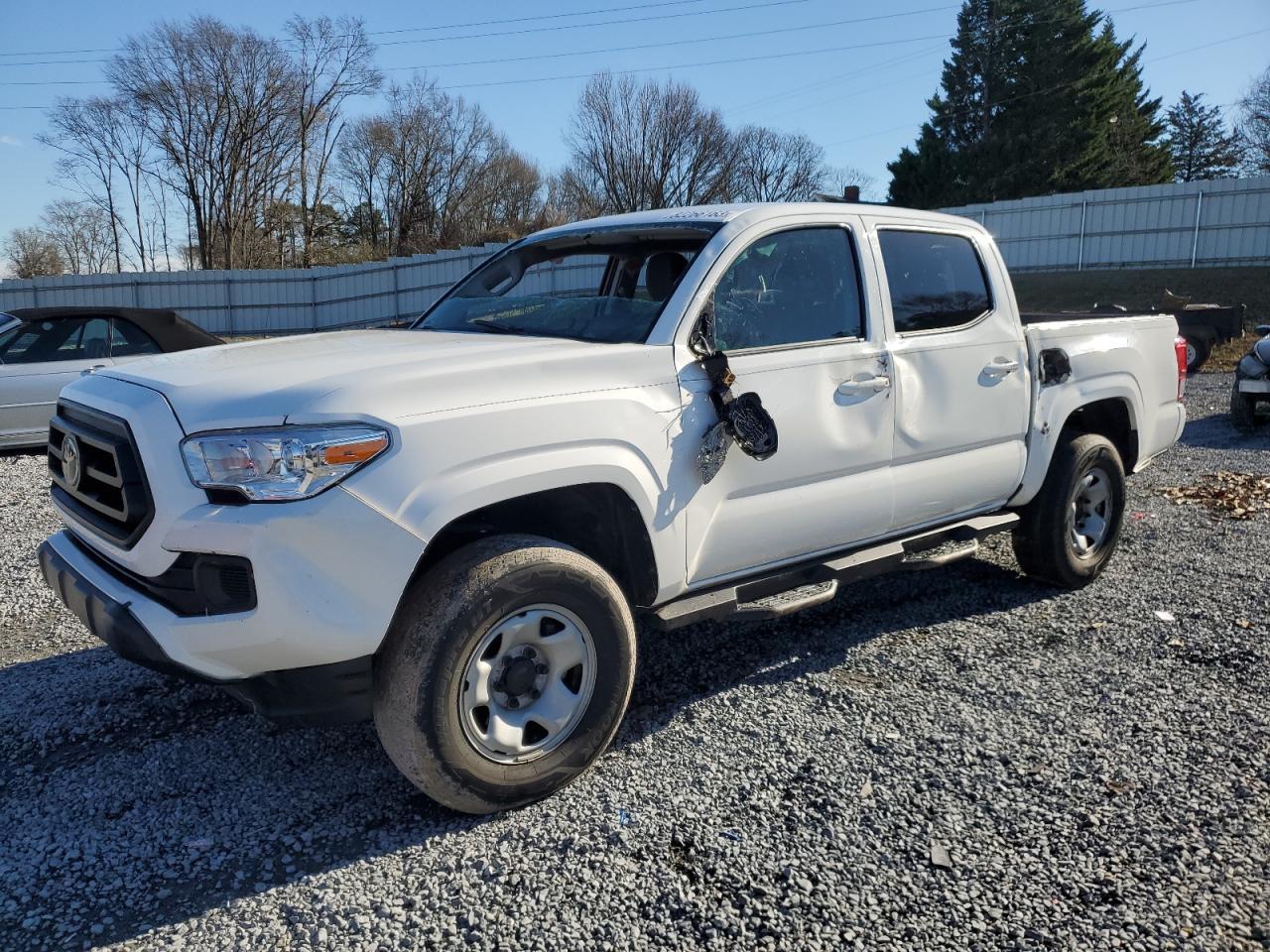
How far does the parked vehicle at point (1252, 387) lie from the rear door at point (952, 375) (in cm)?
751

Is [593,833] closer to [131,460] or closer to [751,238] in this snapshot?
[131,460]

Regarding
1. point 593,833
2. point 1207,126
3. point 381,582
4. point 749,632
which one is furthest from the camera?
point 1207,126

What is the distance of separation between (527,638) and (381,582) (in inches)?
22.3

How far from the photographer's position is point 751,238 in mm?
3834

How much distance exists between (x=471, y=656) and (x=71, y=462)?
1.64 meters

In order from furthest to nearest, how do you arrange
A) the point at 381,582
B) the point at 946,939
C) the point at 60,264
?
the point at 60,264, the point at 381,582, the point at 946,939

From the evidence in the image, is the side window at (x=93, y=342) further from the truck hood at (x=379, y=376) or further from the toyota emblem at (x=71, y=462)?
the toyota emblem at (x=71, y=462)

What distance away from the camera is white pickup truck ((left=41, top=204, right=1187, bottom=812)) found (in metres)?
2.73

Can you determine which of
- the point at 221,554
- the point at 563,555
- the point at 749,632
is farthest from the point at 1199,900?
the point at 221,554

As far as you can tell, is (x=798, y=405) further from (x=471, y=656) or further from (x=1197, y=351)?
(x=1197, y=351)

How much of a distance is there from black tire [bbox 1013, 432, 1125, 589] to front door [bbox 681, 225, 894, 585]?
4.48ft

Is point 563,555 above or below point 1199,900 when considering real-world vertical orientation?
above

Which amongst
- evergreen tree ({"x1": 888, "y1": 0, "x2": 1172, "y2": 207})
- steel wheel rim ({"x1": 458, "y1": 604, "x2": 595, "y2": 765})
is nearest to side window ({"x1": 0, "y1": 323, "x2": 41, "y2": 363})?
steel wheel rim ({"x1": 458, "y1": 604, "x2": 595, "y2": 765})

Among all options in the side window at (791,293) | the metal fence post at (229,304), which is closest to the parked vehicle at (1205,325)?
the side window at (791,293)
